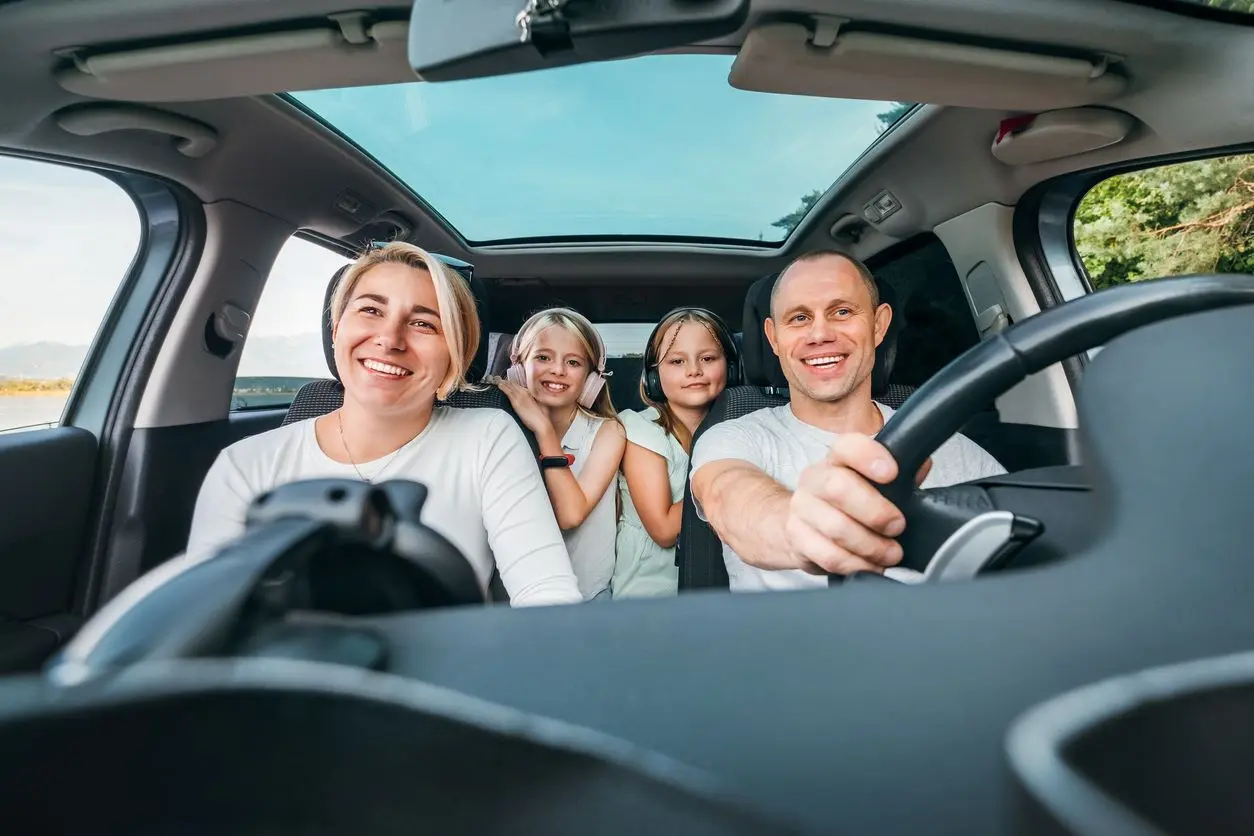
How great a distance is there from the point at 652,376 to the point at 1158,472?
8.14 ft

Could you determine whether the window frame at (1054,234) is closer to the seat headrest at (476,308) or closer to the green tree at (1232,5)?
the green tree at (1232,5)

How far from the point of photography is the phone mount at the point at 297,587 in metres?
0.29

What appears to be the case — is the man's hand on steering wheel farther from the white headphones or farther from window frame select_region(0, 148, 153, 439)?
window frame select_region(0, 148, 153, 439)

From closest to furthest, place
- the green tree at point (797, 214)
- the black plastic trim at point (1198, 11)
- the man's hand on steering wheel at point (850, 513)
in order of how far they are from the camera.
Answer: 1. the man's hand on steering wheel at point (850, 513)
2. the black plastic trim at point (1198, 11)
3. the green tree at point (797, 214)

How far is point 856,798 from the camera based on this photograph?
28 centimetres

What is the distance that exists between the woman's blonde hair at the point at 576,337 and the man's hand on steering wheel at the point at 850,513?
1.95 meters

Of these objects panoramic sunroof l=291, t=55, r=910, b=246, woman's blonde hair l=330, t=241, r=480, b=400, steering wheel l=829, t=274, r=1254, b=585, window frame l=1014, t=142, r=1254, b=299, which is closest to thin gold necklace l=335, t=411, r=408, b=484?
woman's blonde hair l=330, t=241, r=480, b=400

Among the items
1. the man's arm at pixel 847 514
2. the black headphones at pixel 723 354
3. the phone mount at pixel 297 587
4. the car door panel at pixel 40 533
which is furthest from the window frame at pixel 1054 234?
the car door panel at pixel 40 533

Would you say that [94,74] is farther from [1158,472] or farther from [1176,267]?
[1176,267]

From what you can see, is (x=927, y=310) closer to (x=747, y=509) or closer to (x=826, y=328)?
(x=826, y=328)

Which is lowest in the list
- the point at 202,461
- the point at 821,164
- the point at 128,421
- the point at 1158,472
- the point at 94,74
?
the point at 202,461

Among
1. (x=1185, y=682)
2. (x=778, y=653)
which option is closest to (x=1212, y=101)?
(x=1185, y=682)

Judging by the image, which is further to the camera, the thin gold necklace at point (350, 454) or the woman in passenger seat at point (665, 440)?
the woman in passenger seat at point (665, 440)

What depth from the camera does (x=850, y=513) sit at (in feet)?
2.35
